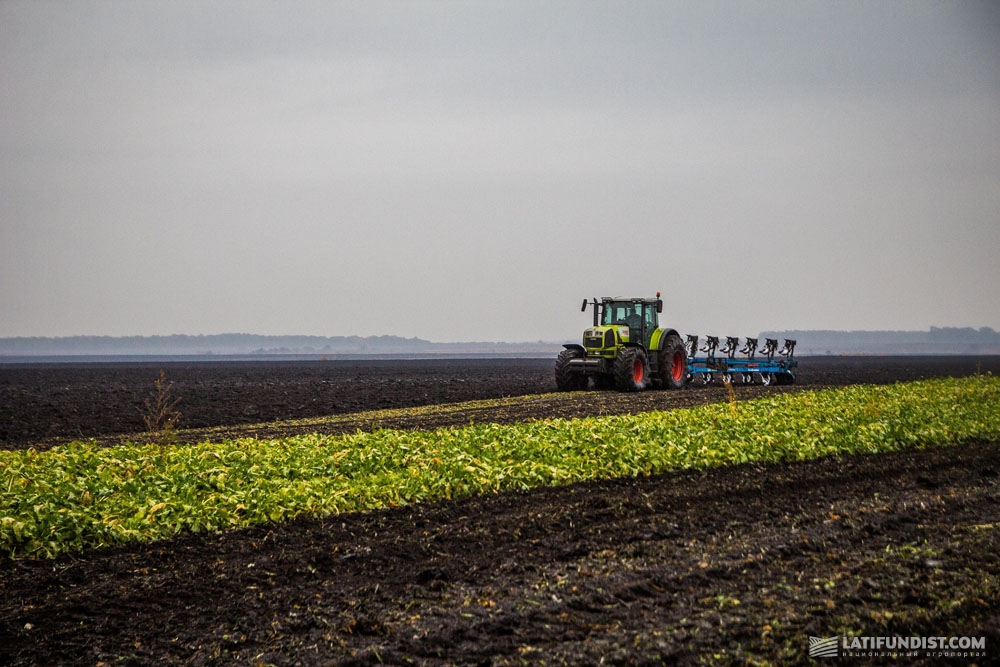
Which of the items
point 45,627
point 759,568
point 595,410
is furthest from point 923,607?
point 595,410

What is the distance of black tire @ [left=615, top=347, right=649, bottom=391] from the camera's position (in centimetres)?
2783

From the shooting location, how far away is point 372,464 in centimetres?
1198

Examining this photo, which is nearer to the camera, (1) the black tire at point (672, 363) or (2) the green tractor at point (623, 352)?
(2) the green tractor at point (623, 352)

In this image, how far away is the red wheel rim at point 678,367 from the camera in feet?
103

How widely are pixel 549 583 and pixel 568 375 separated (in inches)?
863

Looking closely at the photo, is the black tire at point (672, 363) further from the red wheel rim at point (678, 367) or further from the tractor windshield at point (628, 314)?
the tractor windshield at point (628, 314)

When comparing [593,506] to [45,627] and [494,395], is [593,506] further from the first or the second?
[494,395]

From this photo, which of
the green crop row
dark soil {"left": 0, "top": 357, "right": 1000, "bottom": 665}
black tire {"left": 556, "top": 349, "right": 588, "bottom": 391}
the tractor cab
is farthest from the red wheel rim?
dark soil {"left": 0, "top": 357, "right": 1000, "bottom": 665}

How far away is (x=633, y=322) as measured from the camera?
29.7 metres

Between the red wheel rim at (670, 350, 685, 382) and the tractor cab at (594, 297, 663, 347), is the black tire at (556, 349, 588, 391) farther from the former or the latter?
the red wheel rim at (670, 350, 685, 382)

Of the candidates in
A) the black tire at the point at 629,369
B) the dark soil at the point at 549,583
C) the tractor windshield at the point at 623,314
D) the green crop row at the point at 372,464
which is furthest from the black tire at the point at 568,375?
the dark soil at the point at 549,583

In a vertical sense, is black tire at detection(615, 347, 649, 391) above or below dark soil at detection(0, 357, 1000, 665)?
above

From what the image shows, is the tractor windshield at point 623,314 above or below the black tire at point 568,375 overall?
above

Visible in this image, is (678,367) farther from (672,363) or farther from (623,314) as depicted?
(623,314)
